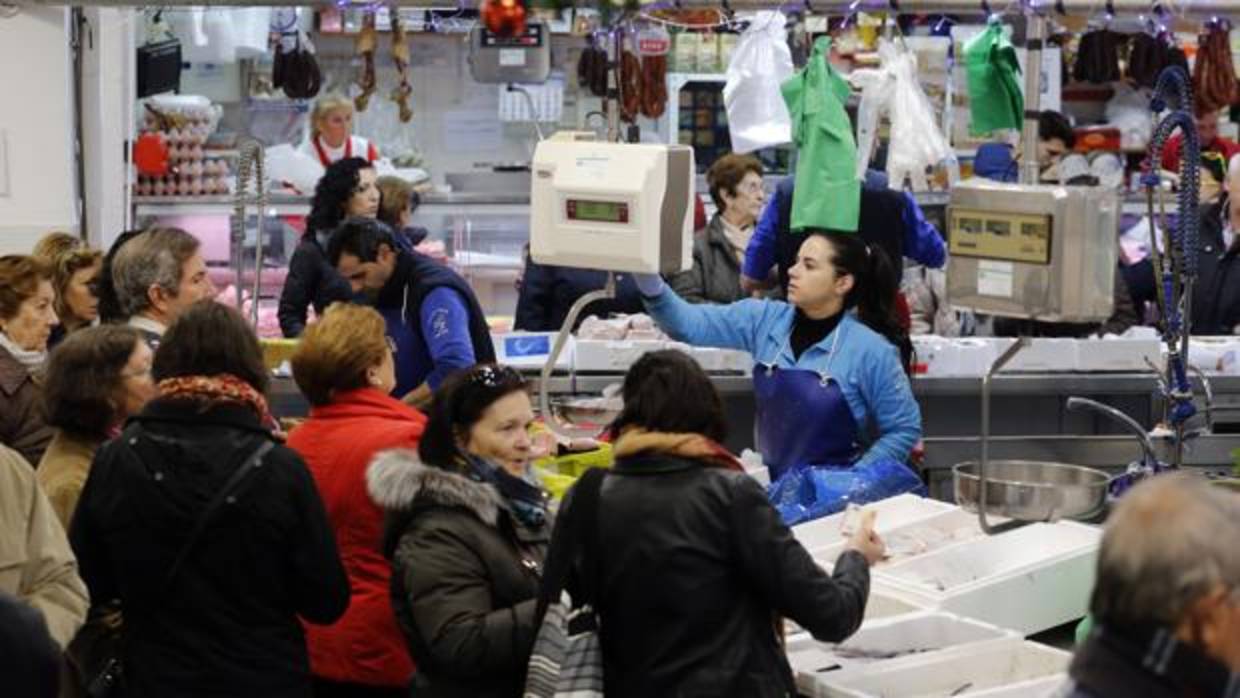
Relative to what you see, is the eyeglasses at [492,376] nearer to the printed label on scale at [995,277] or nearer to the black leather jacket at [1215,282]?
the printed label on scale at [995,277]

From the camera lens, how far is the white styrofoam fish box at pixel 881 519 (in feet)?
16.1

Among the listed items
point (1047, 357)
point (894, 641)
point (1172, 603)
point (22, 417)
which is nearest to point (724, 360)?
point (1047, 357)

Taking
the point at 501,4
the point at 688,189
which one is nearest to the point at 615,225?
the point at 688,189

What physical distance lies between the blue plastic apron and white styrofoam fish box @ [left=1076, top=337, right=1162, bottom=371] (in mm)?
2075

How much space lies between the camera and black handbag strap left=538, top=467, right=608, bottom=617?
3.73m

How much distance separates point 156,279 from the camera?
17.2 feet

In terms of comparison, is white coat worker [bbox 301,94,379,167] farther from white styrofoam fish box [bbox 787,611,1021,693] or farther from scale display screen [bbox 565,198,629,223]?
white styrofoam fish box [bbox 787,611,1021,693]

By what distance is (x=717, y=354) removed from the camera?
23.2 feet

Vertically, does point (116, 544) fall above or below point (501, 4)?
below

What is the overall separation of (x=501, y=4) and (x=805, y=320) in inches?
51.0

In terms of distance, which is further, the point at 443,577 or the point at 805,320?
the point at 805,320

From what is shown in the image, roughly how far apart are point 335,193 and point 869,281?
2.62 m

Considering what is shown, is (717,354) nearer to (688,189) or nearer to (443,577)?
(688,189)

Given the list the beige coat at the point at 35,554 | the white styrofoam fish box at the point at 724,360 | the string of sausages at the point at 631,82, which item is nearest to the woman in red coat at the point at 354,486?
the beige coat at the point at 35,554
